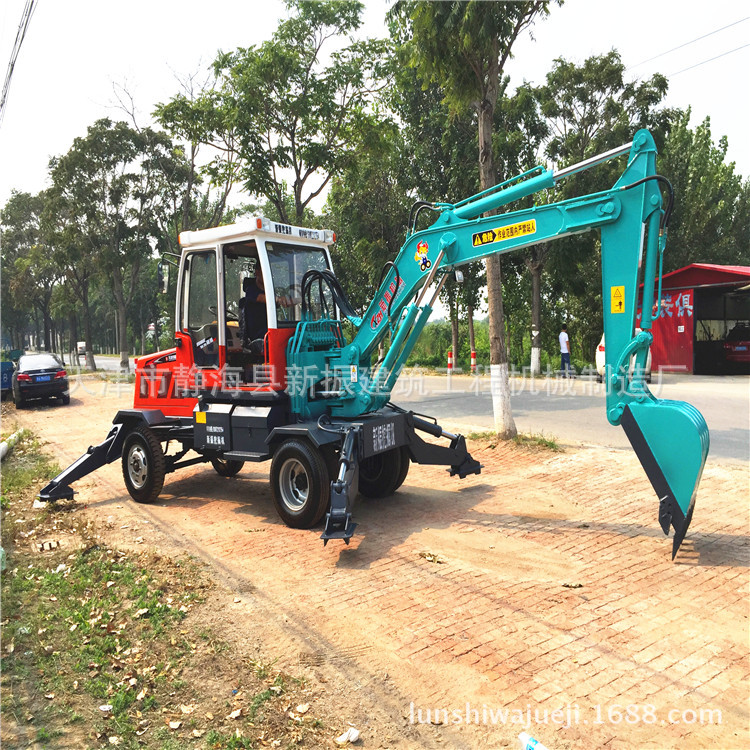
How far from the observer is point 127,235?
2814 centimetres

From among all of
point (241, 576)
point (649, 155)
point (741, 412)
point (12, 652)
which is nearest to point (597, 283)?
point (741, 412)

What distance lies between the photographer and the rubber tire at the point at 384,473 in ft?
24.6

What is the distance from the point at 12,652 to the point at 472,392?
1475 cm

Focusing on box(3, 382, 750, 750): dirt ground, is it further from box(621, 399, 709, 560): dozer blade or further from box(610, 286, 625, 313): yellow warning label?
box(610, 286, 625, 313): yellow warning label

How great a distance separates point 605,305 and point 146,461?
575cm

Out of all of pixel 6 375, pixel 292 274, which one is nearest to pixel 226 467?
pixel 292 274

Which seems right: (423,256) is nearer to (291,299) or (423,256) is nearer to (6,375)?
(291,299)

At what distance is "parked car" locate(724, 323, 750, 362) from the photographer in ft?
66.5

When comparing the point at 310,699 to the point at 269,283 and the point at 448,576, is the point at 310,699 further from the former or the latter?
the point at 269,283

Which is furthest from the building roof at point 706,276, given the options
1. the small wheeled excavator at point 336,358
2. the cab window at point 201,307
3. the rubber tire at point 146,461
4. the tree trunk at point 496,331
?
the rubber tire at point 146,461

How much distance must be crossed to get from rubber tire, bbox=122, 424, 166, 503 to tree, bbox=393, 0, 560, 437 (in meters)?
5.27

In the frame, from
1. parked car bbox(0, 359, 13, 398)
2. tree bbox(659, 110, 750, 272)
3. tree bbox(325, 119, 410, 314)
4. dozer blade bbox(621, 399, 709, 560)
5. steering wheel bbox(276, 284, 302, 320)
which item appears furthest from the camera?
tree bbox(659, 110, 750, 272)

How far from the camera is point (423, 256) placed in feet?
22.1

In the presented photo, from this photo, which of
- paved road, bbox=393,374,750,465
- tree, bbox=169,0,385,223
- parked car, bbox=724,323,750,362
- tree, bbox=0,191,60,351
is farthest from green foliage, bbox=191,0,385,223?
tree, bbox=0,191,60,351
